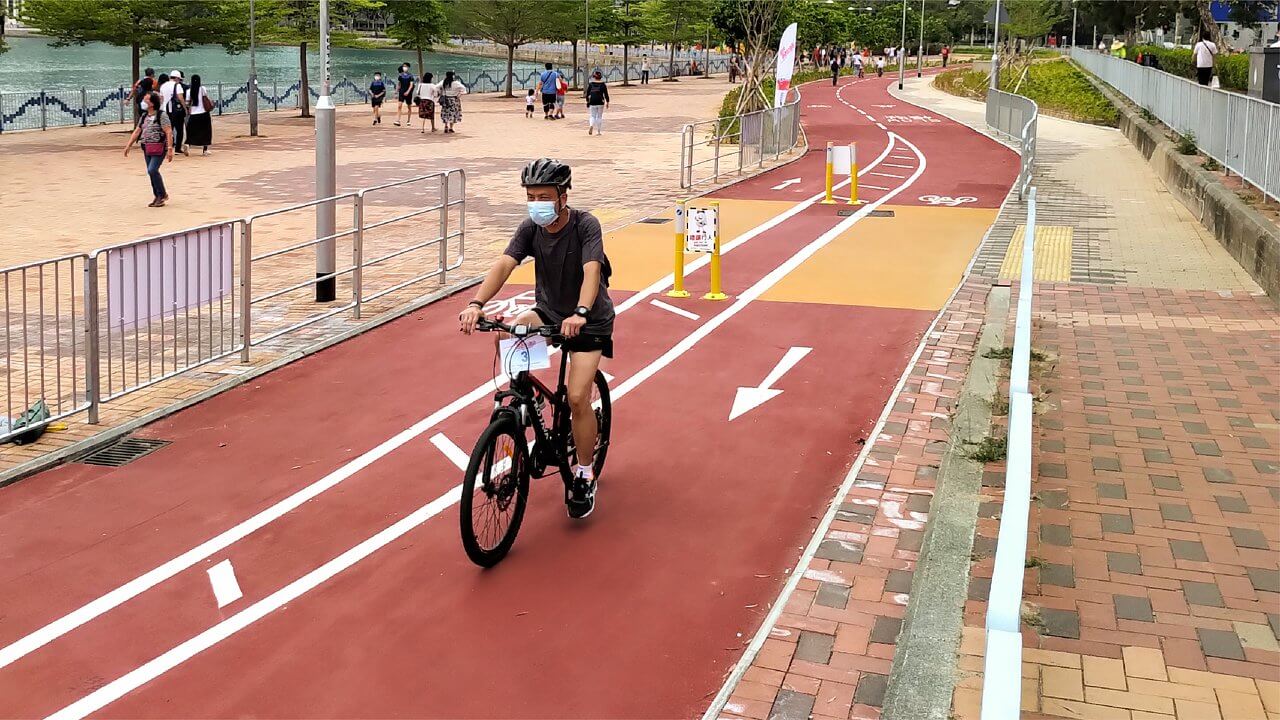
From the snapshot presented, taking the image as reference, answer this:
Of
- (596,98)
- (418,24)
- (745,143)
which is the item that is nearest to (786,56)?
(745,143)

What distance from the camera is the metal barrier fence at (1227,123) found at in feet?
48.8

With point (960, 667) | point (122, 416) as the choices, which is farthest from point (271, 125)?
point (960, 667)

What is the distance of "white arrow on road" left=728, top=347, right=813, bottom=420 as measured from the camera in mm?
9805

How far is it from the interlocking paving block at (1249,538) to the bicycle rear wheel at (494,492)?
3.61 m

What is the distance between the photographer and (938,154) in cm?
3066

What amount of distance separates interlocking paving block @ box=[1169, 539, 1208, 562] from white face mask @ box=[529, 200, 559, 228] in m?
3.52

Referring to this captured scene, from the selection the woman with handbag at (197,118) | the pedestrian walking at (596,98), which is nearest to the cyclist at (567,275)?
the woman with handbag at (197,118)

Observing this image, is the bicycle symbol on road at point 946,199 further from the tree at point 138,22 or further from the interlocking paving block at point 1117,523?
the tree at point 138,22

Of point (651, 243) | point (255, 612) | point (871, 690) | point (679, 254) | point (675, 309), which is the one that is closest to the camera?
point (871, 690)

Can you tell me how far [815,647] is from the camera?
5832 millimetres

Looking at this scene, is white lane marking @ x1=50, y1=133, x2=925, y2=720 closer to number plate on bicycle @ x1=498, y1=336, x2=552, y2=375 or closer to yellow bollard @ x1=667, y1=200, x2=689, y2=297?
number plate on bicycle @ x1=498, y1=336, x2=552, y2=375

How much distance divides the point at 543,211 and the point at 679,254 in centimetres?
686

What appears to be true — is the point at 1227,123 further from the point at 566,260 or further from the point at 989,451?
the point at 566,260

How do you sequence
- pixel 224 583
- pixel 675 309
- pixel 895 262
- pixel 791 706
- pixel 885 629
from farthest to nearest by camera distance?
pixel 895 262, pixel 675 309, pixel 224 583, pixel 885 629, pixel 791 706
